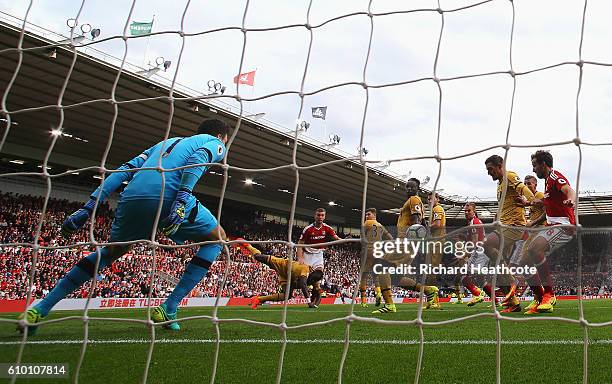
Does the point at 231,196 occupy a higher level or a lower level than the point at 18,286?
higher

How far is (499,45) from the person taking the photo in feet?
8.87

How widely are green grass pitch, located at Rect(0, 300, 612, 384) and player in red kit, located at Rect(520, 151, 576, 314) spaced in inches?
49.3

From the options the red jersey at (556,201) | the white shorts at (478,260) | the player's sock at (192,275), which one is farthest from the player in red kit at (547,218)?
the white shorts at (478,260)

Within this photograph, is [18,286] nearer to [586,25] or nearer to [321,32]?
[321,32]

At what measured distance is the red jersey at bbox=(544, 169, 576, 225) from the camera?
193 inches

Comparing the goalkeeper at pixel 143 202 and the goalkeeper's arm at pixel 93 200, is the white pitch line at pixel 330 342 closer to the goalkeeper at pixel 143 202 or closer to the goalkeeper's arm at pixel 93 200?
the goalkeeper at pixel 143 202

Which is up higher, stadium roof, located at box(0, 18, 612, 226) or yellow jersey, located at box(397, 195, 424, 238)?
stadium roof, located at box(0, 18, 612, 226)

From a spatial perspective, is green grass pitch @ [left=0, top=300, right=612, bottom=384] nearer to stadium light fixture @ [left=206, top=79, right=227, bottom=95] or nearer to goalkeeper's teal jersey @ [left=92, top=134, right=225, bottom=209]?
goalkeeper's teal jersey @ [left=92, top=134, right=225, bottom=209]

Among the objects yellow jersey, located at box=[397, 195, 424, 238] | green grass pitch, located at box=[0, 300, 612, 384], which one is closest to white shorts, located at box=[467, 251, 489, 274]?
yellow jersey, located at box=[397, 195, 424, 238]

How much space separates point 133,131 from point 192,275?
532 inches

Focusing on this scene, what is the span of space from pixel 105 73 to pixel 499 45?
12.2 metres

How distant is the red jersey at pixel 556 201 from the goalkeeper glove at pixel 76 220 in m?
4.12

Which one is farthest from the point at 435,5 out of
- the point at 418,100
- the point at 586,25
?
the point at 586,25

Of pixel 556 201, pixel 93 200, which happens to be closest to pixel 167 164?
pixel 93 200
